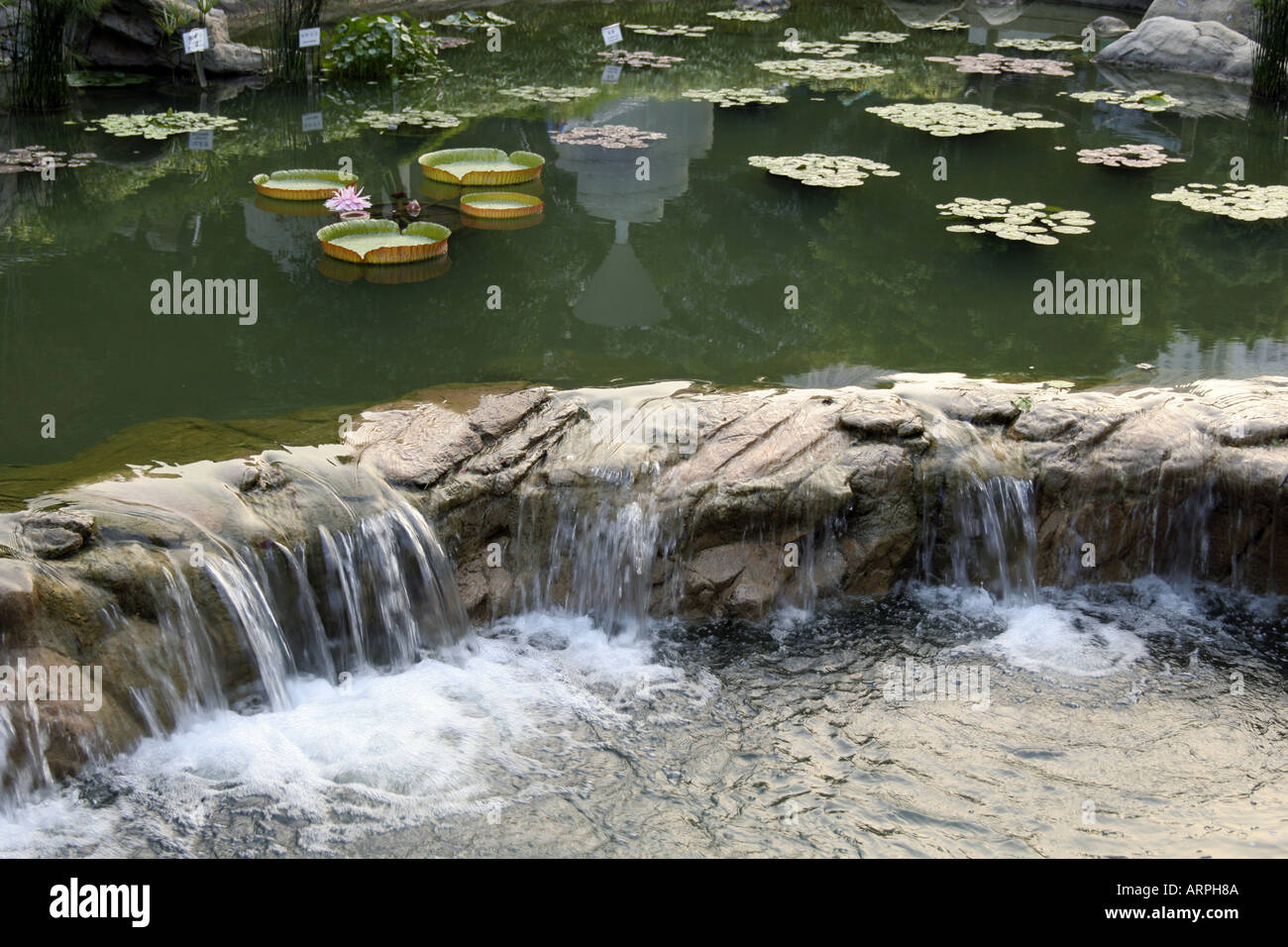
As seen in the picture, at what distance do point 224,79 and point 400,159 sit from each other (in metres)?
3.40

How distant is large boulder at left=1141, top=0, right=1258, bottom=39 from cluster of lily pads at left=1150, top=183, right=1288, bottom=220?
18.2 ft

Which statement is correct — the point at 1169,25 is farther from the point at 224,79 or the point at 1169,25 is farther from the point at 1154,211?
the point at 224,79

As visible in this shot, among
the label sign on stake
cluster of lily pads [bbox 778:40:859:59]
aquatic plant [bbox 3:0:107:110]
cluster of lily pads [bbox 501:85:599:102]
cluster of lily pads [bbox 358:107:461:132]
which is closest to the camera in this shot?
aquatic plant [bbox 3:0:107:110]

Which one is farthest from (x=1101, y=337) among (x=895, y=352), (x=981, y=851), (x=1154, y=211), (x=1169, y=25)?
(x=1169, y=25)

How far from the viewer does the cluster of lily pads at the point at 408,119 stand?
9.00 meters

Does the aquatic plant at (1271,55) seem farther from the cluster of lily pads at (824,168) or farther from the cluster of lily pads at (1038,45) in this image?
the cluster of lily pads at (824,168)

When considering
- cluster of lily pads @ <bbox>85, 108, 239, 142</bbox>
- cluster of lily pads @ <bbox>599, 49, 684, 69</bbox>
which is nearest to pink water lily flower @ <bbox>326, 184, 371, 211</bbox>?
cluster of lily pads @ <bbox>85, 108, 239, 142</bbox>

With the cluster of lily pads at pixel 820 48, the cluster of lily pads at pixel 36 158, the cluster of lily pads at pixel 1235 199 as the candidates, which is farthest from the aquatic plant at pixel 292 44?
the cluster of lily pads at pixel 1235 199

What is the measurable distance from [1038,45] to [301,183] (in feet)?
29.0

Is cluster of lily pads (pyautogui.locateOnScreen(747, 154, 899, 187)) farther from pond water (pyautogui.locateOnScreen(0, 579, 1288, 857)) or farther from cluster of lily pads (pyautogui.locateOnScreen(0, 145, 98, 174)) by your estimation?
cluster of lily pads (pyautogui.locateOnScreen(0, 145, 98, 174))

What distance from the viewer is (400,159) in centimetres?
816

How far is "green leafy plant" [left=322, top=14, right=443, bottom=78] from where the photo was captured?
10359mm

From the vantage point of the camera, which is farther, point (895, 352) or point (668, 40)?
point (668, 40)

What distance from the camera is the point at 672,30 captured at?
1320cm
